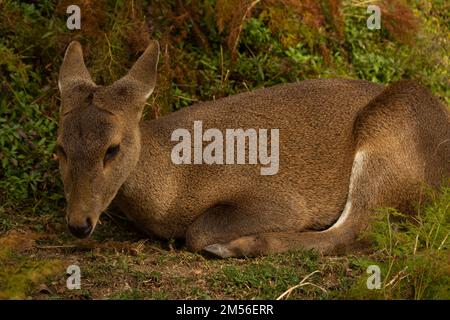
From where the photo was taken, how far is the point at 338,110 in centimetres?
821

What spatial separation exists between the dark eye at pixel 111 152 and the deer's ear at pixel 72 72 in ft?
2.48

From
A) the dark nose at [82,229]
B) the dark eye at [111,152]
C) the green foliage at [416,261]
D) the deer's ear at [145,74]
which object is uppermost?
the deer's ear at [145,74]

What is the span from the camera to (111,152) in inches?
274

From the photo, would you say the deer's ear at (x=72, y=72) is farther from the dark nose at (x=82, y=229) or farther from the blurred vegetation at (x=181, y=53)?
the dark nose at (x=82, y=229)

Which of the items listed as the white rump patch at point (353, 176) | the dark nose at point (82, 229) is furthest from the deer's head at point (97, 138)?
the white rump patch at point (353, 176)

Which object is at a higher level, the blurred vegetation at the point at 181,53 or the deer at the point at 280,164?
the blurred vegetation at the point at 181,53

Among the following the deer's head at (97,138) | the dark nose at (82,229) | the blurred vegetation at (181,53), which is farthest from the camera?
the blurred vegetation at (181,53)

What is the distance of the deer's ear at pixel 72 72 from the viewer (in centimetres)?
752

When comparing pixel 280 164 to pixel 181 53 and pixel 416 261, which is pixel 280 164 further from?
pixel 181 53

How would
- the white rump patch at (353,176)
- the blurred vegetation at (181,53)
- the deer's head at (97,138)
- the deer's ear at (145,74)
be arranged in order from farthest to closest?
the blurred vegetation at (181,53)
the white rump patch at (353,176)
the deer's ear at (145,74)
the deer's head at (97,138)

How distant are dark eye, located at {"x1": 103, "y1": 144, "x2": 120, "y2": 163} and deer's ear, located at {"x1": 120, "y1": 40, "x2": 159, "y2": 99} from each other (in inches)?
24.7

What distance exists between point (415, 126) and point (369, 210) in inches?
35.1

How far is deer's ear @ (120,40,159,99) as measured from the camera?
24.5 feet

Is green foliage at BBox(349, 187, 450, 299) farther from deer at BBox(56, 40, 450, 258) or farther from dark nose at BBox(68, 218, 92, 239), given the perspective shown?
dark nose at BBox(68, 218, 92, 239)
